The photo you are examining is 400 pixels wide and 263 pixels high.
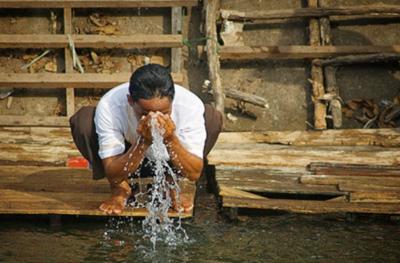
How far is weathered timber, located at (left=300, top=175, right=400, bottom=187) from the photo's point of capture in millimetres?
5348

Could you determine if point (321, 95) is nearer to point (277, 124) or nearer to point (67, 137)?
point (277, 124)

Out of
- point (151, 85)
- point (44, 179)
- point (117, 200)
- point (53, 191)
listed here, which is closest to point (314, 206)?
point (117, 200)

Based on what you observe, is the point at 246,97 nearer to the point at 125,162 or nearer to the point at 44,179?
the point at 44,179

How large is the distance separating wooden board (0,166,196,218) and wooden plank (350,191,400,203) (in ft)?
4.13

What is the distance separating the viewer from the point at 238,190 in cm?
527

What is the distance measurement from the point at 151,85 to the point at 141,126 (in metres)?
0.26

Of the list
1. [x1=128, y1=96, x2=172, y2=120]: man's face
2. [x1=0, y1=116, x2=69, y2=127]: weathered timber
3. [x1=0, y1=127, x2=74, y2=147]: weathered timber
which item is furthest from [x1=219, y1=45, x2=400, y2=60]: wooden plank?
[x1=128, y1=96, x2=172, y2=120]: man's face

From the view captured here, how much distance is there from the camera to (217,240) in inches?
182

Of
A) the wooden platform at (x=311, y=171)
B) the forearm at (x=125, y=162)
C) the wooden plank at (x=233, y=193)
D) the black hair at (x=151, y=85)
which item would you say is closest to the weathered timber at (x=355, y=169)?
the wooden platform at (x=311, y=171)

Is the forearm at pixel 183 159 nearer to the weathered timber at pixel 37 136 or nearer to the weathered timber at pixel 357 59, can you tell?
the weathered timber at pixel 37 136

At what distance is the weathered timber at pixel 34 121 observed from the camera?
296 inches

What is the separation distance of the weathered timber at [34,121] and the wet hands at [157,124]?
12.0ft

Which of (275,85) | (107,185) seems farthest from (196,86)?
(107,185)

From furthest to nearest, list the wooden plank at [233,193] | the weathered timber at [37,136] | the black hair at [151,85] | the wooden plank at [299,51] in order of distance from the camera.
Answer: the wooden plank at [299,51], the weathered timber at [37,136], the wooden plank at [233,193], the black hair at [151,85]
